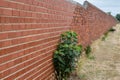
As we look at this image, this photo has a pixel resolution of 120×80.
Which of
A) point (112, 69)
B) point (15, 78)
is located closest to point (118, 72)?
point (112, 69)

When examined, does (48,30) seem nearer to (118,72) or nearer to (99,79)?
(99,79)

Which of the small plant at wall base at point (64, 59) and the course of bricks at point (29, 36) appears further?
the small plant at wall base at point (64, 59)

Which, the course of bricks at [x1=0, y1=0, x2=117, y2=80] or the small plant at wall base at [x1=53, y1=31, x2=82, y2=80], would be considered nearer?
the course of bricks at [x1=0, y1=0, x2=117, y2=80]

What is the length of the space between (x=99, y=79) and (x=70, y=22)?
182cm

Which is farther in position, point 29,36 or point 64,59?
point 64,59

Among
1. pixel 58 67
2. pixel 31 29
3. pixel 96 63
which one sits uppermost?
pixel 31 29

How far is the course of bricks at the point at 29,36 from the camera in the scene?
3.80 m

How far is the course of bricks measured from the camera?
3.80 m

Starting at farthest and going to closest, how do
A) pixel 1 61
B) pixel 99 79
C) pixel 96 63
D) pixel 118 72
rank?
pixel 96 63 < pixel 118 72 < pixel 99 79 < pixel 1 61

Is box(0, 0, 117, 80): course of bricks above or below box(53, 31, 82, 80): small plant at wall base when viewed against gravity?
above

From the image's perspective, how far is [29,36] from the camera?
470 cm

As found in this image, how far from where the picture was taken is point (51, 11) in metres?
6.07

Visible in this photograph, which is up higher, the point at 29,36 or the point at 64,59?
the point at 29,36

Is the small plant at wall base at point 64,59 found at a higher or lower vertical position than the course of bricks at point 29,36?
lower
